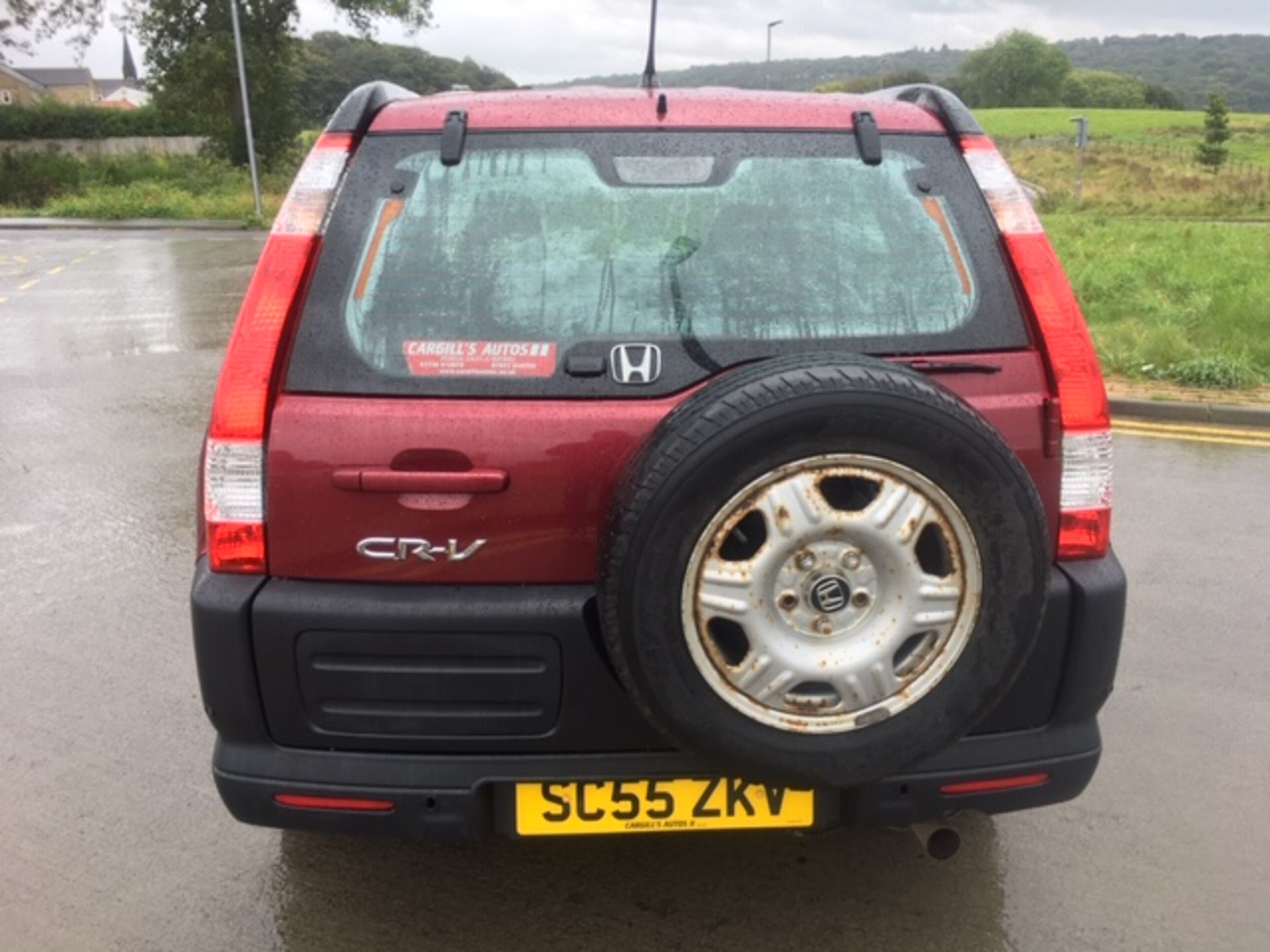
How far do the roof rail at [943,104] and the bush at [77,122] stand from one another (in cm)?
5080

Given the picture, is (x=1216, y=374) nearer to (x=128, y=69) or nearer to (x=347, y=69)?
(x=347, y=69)

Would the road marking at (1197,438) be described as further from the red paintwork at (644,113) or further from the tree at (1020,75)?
the tree at (1020,75)

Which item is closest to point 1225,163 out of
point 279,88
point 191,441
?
point 279,88

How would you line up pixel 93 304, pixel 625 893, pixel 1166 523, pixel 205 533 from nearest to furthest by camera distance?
pixel 205 533 → pixel 625 893 → pixel 1166 523 → pixel 93 304

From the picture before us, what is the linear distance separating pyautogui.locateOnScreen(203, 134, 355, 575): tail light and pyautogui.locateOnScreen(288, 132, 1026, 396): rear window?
0.16 feet

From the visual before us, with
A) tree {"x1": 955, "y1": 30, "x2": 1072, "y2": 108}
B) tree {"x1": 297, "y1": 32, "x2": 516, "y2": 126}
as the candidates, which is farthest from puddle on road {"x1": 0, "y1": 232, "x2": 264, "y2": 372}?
tree {"x1": 955, "y1": 30, "x2": 1072, "y2": 108}

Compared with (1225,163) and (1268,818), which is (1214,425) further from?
(1225,163)

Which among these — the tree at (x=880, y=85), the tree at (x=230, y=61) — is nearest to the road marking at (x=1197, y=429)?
the tree at (x=880, y=85)

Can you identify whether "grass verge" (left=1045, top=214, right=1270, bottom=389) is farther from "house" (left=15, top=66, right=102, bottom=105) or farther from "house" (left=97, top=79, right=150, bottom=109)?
"house" (left=15, top=66, right=102, bottom=105)

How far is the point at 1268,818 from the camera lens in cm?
322

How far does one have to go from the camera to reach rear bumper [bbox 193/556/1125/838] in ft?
7.45

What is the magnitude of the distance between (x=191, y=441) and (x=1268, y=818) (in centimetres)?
627

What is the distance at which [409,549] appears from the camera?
7.41 feet

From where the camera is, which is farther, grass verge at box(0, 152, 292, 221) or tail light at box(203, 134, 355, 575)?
grass verge at box(0, 152, 292, 221)
